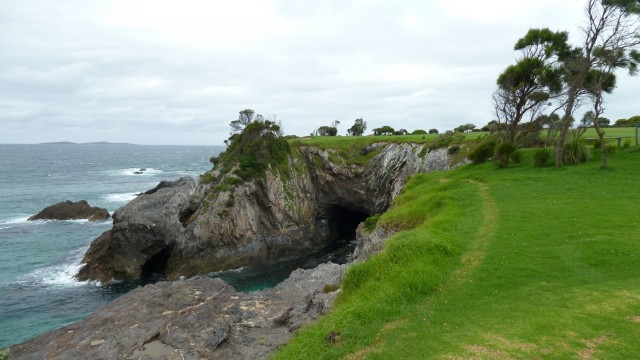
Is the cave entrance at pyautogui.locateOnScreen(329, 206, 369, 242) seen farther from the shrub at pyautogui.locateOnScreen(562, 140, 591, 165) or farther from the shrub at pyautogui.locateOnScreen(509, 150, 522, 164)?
the shrub at pyautogui.locateOnScreen(562, 140, 591, 165)

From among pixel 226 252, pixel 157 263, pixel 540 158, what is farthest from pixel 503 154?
pixel 157 263

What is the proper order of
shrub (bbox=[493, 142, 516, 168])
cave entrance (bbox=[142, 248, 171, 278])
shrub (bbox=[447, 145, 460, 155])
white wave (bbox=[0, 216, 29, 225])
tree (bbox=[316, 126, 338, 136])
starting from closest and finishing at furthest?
shrub (bbox=[493, 142, 516, 168]) → cave entrance (bbox=[142, 248, 171, 278]) → shrub (bbox=[447, 145, 460, 155]) → white wave (bbox=[0, 216, 29, 225]) → tree (bbox=[316, 126, 338, 136])

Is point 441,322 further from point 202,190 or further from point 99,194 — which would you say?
point 99,194

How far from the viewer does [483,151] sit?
116 feet

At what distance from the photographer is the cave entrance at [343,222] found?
57.3 meters

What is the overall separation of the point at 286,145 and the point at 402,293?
138 ft

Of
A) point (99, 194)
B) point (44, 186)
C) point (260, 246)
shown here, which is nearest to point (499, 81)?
point (260, 246)

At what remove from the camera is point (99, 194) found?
88.4m

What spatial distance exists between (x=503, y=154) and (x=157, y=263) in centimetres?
3562

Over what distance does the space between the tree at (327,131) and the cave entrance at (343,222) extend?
26511 millimetres

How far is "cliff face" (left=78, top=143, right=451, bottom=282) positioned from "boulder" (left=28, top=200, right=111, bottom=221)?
21103 millimetres

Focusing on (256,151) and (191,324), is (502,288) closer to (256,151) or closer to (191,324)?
(191,324)

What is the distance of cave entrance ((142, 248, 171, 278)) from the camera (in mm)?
41684

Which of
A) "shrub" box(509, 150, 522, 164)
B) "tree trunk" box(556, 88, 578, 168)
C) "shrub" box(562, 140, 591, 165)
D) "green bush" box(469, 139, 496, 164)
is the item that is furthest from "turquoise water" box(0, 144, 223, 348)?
"shrub" box(562, 140, 591, 165)
